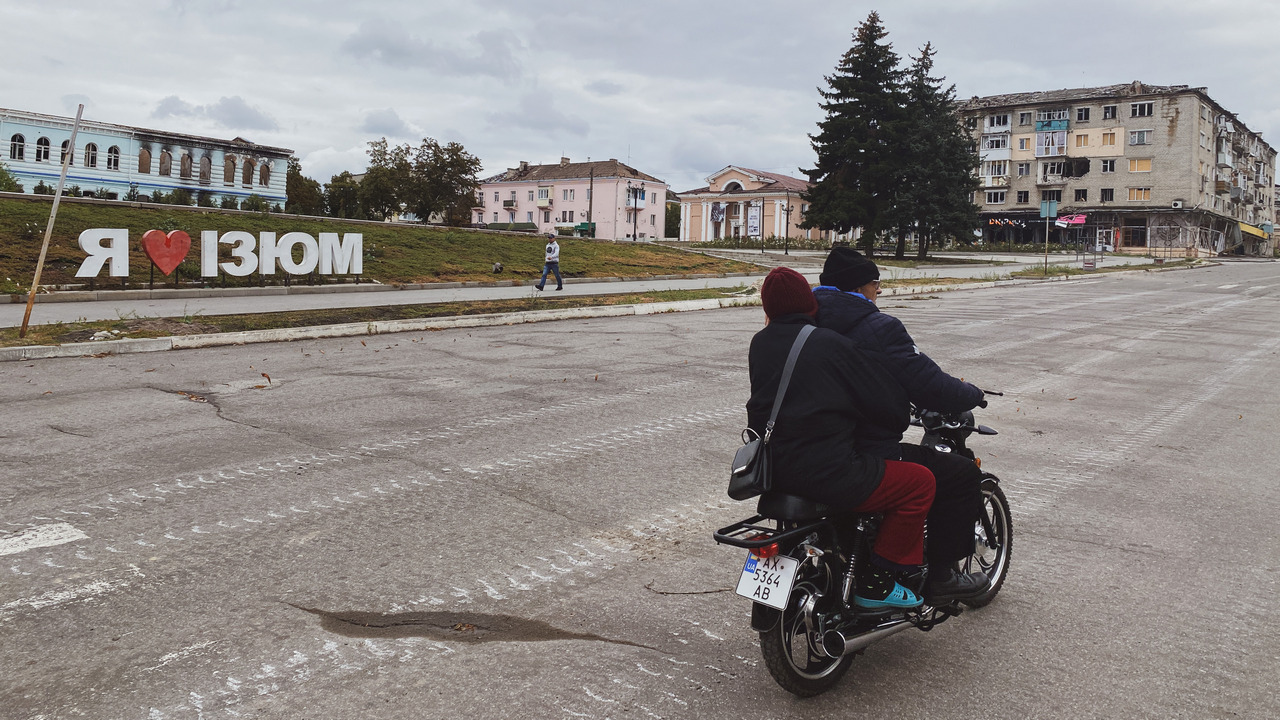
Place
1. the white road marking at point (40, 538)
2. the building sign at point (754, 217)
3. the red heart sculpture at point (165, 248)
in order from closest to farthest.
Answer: the white road marking at point (40, 538)
the red heart sculpture at point (165, 248)
the building sign at point (754, 217)

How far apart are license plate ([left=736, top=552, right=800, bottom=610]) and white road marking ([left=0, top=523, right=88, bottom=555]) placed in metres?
3.78

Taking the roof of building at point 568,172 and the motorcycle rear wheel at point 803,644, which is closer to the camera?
the motorcycle rear wheel at point 803,644

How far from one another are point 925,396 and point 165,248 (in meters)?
20.8

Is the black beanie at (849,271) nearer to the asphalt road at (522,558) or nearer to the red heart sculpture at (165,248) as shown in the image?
the asphalt road at (522,558)

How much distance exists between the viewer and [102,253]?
66.9 ft

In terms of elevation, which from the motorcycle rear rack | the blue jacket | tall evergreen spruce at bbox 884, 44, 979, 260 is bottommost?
the motorcycle rear rack

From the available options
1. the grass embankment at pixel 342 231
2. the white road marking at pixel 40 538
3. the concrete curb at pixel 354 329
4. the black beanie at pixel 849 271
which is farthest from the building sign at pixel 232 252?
the black beanie at pixel 849 271

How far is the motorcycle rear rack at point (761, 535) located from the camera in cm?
339

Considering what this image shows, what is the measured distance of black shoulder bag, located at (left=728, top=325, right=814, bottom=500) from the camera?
3.44m

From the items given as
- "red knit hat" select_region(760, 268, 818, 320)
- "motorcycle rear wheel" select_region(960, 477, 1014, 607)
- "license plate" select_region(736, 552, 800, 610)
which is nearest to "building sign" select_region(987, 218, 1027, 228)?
"motorcycle rear wheel" select_region(960, 477, 1014, 607)

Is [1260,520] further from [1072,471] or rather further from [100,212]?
[100,212]

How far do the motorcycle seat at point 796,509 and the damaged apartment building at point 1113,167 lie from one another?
83865mm

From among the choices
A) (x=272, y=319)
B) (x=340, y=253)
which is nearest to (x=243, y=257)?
(x=340, y=253)

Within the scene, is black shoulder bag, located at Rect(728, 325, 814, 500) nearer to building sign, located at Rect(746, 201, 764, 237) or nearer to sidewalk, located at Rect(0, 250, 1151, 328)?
sidewalk, located at Rect(0, 250, 1151, 328)
